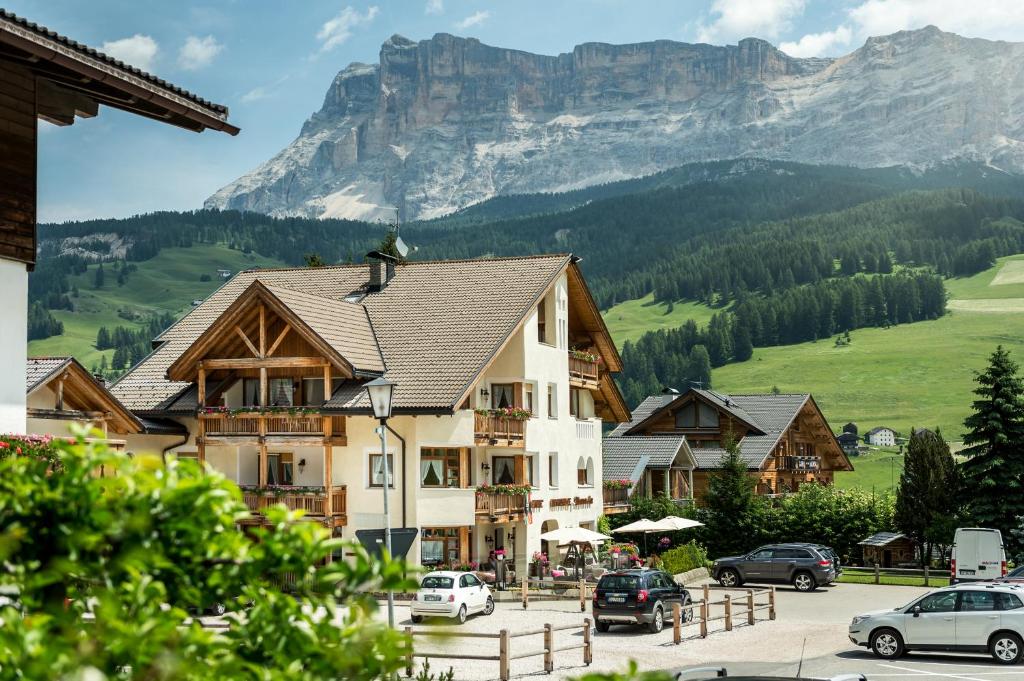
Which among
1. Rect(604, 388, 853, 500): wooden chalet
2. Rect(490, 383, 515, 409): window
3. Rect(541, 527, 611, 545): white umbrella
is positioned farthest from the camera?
Rect(604, 388, 853, 500): wooden chalet

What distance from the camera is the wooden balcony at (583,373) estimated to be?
172ft

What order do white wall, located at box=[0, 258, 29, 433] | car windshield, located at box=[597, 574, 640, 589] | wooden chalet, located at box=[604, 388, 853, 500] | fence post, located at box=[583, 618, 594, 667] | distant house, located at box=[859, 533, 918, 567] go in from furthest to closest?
wooden chalet, located at box=[604, 388, 853, 500], distant house, located at box=[859, 533, 918, 567], car windshield, located at box=[597, 574, 640, 589], fence post, located at box=[583, 618, 594, 667], white wall, located at box=[0, 258, 29, 433]

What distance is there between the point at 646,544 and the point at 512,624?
75.5 ft

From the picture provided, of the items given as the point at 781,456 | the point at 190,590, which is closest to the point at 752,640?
the point at 190,590

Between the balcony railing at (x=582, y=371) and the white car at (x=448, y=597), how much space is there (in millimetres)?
17159

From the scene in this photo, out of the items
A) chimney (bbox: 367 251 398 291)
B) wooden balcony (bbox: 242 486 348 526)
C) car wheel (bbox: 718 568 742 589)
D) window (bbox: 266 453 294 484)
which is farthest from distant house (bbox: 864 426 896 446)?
wooden balcony (bbox: 242 486 348 526)

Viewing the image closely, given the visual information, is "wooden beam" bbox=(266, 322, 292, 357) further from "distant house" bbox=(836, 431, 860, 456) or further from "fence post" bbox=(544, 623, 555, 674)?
"distant house" bbox=(836, 431, 860, 456)

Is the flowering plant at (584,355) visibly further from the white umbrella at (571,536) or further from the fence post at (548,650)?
the fence post at (548,650)

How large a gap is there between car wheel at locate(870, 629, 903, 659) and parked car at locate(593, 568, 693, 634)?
21.5 feet

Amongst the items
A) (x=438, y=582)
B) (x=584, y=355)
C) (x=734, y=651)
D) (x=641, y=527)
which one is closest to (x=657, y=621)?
(x=734, y=651)

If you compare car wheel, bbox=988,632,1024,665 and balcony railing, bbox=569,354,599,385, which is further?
balcony railing, bbox=569,354,599,385

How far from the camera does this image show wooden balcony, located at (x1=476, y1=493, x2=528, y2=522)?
43406 millimetres

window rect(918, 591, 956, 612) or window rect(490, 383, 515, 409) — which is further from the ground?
window rect(490, 383, 515, 409)

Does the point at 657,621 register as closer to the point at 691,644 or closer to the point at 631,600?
the point at 631,600
